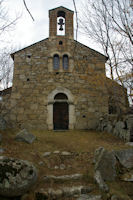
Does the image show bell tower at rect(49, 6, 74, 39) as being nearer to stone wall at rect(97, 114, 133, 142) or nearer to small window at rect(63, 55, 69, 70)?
small window at rect(63, 55, 69, 70)

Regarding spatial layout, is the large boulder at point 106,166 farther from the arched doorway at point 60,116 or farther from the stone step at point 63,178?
the arched doorway at point 60,116

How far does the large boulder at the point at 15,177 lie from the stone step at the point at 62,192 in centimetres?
27

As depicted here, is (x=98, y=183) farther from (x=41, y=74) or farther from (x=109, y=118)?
(x=41, y=74)

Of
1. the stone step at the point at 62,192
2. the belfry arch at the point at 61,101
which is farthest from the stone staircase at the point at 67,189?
the belfry arch at the point at 61,101

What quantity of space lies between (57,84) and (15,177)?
21.1 feet

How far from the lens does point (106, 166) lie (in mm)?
3584

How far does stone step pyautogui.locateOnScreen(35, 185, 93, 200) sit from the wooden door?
6.79 m

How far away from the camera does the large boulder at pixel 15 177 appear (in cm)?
263

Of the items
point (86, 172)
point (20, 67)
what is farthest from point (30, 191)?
point (20, 67)

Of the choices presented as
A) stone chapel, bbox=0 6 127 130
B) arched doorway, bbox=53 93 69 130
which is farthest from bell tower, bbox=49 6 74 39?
arched doorway, bbox=53 93 69 130

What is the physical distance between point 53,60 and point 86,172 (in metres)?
7.07

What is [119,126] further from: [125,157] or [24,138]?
[24,138]

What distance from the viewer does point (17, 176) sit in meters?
2.80

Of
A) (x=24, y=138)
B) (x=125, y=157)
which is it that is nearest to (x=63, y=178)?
(x=125, y=157)
